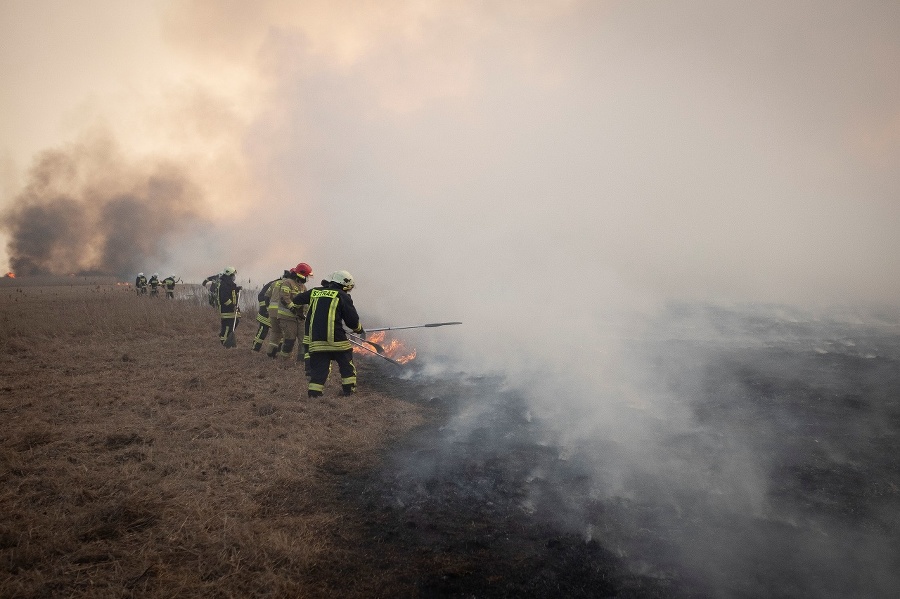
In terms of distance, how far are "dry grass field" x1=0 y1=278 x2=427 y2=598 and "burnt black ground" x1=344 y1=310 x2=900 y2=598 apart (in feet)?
1.71

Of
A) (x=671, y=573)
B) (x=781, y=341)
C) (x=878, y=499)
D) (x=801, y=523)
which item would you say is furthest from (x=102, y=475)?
(x=781, y=341)

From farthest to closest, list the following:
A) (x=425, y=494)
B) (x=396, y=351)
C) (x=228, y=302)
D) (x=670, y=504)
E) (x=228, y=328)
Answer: (x=396, y=351) < (x=228, y=328) < (x=228, y=302) < (x=425, y=494) < (x=670, y=504)

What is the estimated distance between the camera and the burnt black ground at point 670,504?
3479 mm

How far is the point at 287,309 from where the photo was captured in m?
10.1

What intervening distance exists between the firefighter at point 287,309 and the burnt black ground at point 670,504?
438 cm

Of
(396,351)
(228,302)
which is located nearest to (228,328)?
(228,302)

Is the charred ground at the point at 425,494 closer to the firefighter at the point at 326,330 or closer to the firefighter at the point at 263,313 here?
the firefighter at the point at 326,330

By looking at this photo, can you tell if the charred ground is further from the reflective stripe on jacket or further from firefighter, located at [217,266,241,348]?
firefighter, located at [217,266,241,348]

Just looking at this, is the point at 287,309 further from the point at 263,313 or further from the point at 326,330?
the point at 326,330

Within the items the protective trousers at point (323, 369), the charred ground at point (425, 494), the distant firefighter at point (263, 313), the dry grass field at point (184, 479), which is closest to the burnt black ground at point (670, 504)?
the charred ground at point (425, 494)

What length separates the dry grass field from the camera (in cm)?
319

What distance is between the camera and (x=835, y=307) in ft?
58.2

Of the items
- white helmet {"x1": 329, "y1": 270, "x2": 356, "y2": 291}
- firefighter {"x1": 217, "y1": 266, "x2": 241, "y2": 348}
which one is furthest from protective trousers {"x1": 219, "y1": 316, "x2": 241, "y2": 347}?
white helmet {"x1": 329, "y1": 270, "x2": 356, "y2": 291}

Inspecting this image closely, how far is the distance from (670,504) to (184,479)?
5.06 m
